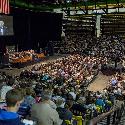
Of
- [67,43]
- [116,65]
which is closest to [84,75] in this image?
[116,65]

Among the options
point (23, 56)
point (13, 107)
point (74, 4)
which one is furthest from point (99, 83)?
point (13, 107)

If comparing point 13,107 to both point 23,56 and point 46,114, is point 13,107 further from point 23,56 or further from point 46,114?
point 23,56

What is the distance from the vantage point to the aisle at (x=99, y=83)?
26767 millimetres

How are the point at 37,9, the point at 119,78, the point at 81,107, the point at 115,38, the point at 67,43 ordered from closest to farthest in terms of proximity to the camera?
1. the point at 81,107
2. the point at 119,78
3. the point at 37,9
4. the point at 115,38
5. the point at 67,43

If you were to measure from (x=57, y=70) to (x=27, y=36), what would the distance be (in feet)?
10.8

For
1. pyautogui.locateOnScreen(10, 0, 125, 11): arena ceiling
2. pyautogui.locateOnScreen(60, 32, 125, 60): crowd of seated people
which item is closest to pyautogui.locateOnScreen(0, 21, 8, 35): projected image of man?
pyautogui.locateOnScreen(10, 0, 125, 11): arena ceiling

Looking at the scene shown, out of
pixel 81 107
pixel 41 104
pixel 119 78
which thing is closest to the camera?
pixel 41 104

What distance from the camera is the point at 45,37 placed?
102 feet

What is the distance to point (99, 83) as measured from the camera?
28.6 m

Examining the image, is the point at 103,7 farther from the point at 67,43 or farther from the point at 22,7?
the point at 67,43

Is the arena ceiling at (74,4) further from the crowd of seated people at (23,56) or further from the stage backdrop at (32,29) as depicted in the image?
the crowd of seated people at (23,56)

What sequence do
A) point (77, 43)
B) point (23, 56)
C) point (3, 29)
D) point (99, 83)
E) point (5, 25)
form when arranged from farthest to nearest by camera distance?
point (77, 43), point (23, 56), point (99, 83), point (5, 25), point (3, 29)

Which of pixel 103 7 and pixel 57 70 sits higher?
pixel 103 7

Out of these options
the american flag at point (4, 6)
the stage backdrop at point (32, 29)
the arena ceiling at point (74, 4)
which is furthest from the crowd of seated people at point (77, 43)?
the american flag at point (4, 6)
